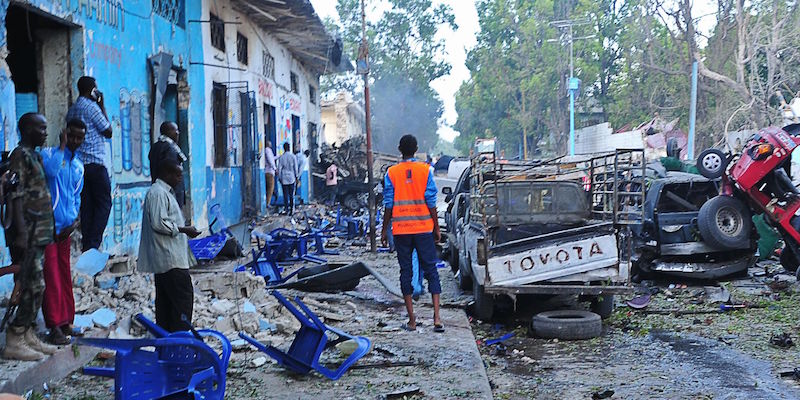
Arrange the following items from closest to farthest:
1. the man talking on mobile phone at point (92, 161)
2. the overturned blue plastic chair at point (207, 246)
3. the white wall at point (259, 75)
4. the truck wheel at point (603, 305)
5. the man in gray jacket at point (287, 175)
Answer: the man talking on mobile phone at point (92, 161), the truck wheel at point (603, 305), the overturned blue plastic chair at point (207, 246), the white wall at point (259, 75), the man in gray jacket at point (287, 175)

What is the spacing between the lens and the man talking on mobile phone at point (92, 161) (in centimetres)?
699

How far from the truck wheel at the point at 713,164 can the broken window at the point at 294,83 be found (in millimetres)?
15147

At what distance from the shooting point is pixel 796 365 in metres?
6.32

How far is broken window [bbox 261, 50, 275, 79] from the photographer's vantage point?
63.0 ft

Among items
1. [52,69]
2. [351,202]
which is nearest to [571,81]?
[351,202]

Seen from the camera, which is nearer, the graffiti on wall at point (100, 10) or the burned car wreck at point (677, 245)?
the graffiti on wall at point (100, 10)

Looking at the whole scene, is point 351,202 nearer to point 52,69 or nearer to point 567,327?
point 52,69

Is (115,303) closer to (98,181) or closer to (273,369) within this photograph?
(98,181)

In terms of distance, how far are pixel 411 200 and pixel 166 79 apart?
5624 millimetres

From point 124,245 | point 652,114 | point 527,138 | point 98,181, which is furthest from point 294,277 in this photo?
point 527,138

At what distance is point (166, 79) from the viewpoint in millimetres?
11156

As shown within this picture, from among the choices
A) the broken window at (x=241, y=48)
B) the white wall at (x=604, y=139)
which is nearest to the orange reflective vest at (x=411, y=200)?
the broken window at (x=241, y=48)

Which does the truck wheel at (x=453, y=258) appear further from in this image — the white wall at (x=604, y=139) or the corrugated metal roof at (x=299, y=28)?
the white wall at (x=604, y=139)

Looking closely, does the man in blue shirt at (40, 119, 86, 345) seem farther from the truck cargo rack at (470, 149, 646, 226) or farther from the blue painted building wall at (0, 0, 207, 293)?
the truck cargo rack at (470, 149, 646, 226)
